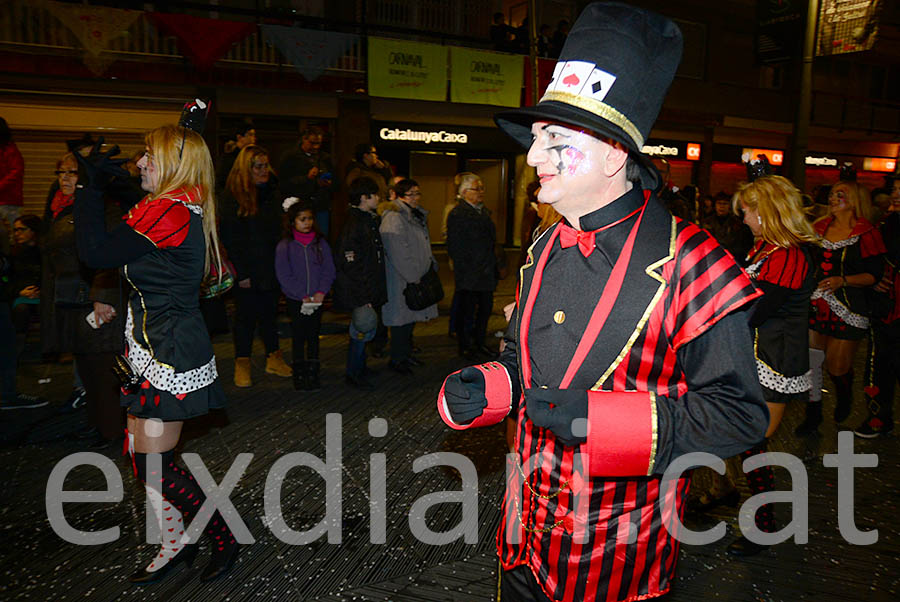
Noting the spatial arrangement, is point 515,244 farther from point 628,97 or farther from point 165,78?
point 628,97

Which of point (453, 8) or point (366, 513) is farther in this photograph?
point (453, 8)

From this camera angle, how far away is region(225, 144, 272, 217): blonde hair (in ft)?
19.6

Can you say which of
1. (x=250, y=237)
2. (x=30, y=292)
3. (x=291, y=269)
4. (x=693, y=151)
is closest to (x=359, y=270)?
(x=291, y=269)

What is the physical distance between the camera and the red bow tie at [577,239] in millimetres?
1754

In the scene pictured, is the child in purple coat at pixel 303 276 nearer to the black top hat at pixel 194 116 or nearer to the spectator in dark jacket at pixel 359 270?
the spectator in dark jacket at pixel 359 270

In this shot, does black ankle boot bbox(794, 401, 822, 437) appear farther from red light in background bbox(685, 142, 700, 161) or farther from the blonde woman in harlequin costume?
red light in background bbox(685, 142, 700, 161)

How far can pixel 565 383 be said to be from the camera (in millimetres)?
1714

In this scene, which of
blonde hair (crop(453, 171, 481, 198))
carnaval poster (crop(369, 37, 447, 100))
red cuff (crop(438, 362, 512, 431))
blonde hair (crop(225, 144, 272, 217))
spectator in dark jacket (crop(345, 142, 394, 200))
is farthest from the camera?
carnaval poster (crop(369, 37, 447, 100))

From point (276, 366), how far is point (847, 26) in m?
10.5

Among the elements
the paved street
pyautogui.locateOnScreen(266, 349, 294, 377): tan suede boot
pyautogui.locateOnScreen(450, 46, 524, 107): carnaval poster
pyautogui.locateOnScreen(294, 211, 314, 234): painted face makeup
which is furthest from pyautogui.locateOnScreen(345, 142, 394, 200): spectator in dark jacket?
pyautogui.locateOnScreen(450, 46, 524, 107): carnaval poster

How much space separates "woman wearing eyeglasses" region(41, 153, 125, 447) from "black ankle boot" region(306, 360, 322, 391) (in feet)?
5.87

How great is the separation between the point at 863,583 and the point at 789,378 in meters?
1.15

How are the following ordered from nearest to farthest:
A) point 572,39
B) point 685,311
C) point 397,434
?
point 685,311 → point 572,39 → point 397,434

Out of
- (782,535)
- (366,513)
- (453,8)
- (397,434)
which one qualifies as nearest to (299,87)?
(453,8)
